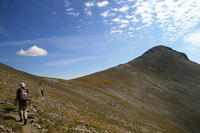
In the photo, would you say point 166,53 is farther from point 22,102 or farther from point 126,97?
point 22,102

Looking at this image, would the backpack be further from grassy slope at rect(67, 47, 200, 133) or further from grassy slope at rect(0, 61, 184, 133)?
grassy slope at rect(67, 47, 200, 133)

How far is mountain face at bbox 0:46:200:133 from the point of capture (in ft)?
78.5

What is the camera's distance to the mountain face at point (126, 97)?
2394 cm

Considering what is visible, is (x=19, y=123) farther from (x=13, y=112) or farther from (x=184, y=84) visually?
(x=184, y=84)

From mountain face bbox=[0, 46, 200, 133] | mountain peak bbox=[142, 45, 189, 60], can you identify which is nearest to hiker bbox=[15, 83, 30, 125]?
mountain face bbox=[0, 46, 200, 133]

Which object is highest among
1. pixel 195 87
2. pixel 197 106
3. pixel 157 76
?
pixel 157 76

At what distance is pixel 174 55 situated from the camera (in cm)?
18125

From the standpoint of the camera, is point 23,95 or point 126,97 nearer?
point 23,95

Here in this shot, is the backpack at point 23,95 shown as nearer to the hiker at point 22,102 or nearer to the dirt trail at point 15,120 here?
the hiker at point 22,102

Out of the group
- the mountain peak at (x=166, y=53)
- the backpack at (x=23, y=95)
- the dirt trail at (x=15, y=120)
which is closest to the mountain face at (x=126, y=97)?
the mountain peak at (x=166, y=53)

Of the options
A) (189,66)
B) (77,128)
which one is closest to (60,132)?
(77,128)

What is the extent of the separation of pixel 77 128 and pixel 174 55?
185184 millimetres

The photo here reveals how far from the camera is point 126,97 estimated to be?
221 ft

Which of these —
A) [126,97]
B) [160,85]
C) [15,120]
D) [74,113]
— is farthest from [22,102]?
[160,85]
